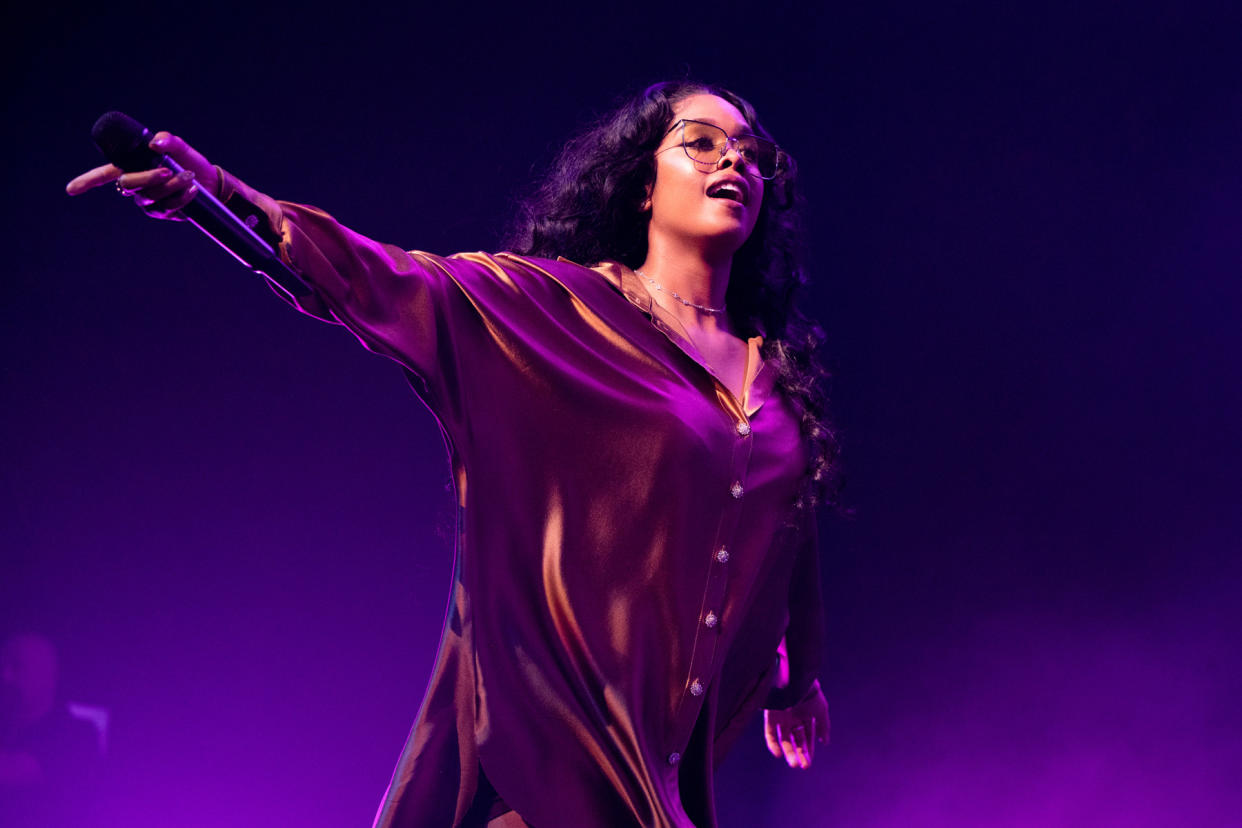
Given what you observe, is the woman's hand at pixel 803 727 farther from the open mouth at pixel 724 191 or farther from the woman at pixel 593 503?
the open mouth at pixel 724 191

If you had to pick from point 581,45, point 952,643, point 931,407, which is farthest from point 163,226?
point 952,643

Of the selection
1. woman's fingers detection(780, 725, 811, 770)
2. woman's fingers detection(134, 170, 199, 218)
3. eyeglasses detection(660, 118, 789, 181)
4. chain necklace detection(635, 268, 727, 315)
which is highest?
eyeglasses detection(660, 118, 789, 181)

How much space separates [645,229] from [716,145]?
0.20m

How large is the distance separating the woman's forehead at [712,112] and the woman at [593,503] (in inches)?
1.8

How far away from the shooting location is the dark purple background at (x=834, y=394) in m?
2.13

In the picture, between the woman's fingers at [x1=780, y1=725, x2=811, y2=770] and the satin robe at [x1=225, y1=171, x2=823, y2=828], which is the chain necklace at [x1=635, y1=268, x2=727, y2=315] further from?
the woman's fingers at [x1=780, y1=725, x2=811, y2=770]

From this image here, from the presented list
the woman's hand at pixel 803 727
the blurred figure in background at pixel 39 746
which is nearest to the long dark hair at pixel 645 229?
the woman's hand at pixel 803 727

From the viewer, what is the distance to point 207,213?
1077 mm

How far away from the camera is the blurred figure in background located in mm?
2004

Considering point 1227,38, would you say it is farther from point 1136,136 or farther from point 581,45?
point 581,45

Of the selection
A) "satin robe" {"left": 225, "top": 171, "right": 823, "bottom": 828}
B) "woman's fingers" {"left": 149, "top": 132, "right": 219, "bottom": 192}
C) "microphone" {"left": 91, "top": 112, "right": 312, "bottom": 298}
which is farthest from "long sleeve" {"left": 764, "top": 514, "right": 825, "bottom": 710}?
"woman's fingers" {"left": 149, "top": 132, "right": 219, "bottom": 192}

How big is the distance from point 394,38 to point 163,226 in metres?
0.64

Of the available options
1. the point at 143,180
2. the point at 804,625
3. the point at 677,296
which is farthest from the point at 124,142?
the point at 804,625

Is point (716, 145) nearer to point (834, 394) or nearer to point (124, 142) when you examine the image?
point (834, 394)
